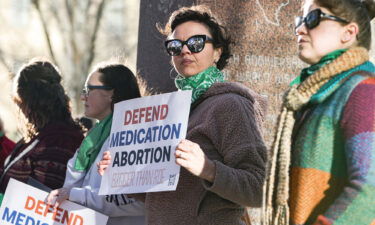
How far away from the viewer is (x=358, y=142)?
3.28 metres

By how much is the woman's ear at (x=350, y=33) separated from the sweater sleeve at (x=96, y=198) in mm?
1930

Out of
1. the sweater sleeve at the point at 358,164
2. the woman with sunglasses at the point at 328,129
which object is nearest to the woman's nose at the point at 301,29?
the woman with sunglasses at the point at 328,129

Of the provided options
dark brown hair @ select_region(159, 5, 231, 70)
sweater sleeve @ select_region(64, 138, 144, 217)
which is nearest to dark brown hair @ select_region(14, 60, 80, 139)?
sweater sleeve @ select_region(64, 138, 144, 217)

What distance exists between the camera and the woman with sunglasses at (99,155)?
5.21 metres

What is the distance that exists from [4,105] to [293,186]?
2257cm

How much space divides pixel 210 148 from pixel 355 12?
108cm

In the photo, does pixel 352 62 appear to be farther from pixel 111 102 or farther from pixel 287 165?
pixel 111 102

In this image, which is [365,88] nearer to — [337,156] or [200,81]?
[337,156]

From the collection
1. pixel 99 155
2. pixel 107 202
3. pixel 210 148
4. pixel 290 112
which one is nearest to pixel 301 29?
pixel 290 112

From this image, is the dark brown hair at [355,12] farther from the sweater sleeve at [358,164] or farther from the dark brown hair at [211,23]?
the dark brown hair at [211,23]

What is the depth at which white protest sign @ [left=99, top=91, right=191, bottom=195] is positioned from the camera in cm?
428

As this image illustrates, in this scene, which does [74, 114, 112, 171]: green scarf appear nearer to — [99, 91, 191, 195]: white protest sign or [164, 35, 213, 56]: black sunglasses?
[99, 91, 191, 195]: white protest sign

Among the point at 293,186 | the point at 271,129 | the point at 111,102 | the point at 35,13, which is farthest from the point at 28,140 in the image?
the point at 35,13

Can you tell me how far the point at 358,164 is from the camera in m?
3.25
